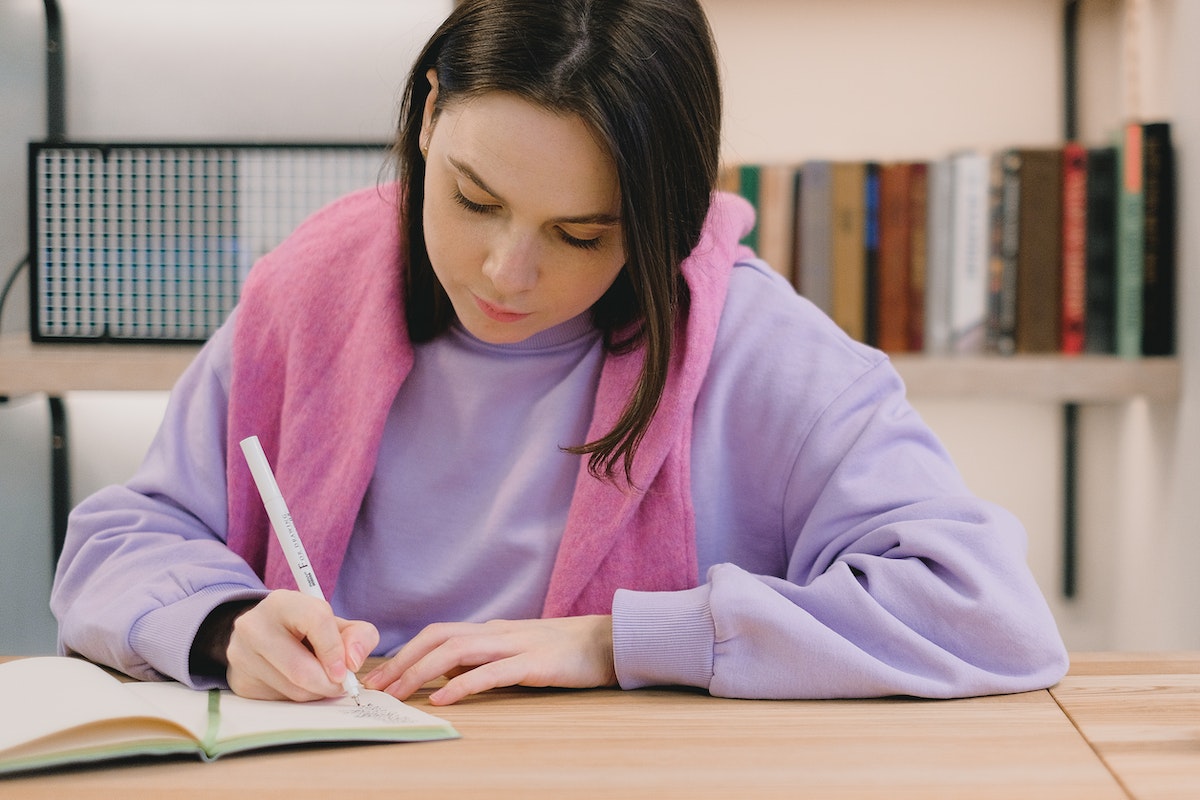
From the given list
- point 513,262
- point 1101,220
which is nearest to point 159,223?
point 513,262

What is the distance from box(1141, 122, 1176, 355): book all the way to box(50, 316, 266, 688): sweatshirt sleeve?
1118mm

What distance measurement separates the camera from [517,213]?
83cm

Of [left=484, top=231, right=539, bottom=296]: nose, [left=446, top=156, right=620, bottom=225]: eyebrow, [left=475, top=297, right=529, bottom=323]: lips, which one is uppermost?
[left=446, top=156, right=620, bottom=225]: eyebrow

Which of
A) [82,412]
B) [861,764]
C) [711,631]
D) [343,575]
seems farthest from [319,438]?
[82,412]

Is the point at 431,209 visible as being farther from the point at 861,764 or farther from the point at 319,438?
the point at 861,764

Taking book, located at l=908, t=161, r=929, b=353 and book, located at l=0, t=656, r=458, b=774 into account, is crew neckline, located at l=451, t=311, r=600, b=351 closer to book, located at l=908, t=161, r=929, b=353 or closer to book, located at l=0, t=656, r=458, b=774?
book, located at l=0, t=656, r=458, b=774

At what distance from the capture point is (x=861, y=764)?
0.68 m

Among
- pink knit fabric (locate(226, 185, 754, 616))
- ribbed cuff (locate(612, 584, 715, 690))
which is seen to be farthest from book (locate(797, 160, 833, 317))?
ribbed cuff (locate(612, 584, 715, 690))

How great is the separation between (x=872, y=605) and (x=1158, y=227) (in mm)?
925

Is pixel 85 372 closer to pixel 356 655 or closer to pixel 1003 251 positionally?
pixel 356 655

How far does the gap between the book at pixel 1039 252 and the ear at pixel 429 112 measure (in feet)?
2.96

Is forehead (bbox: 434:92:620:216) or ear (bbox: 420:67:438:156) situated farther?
ear (bbox: 420:67:438:156)

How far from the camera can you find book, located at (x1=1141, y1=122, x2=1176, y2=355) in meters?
1.50

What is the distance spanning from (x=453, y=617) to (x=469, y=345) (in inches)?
9.5
